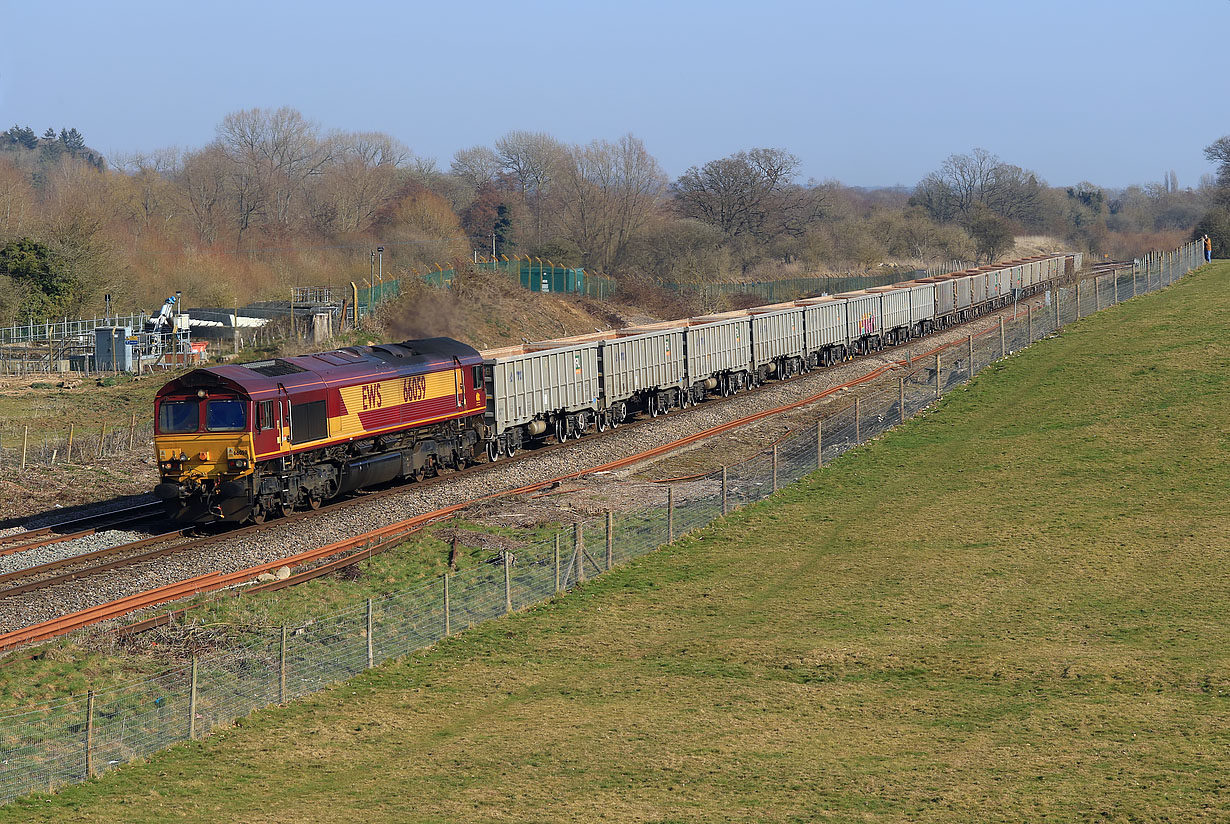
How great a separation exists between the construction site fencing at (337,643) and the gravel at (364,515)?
4001mm

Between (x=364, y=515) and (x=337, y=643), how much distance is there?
10751 mm

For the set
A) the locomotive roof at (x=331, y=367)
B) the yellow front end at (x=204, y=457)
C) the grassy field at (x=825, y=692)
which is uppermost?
the locomotive roof at (x=331, y=367)

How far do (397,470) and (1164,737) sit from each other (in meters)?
23.2

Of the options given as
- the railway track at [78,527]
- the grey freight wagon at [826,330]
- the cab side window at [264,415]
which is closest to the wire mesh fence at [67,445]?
the railway track at [78,527]

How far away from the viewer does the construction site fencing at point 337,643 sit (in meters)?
14.8

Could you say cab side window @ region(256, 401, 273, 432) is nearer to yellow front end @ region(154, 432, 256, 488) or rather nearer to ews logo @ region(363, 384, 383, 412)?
yellow front end @ region(154, 432, 256, 488)

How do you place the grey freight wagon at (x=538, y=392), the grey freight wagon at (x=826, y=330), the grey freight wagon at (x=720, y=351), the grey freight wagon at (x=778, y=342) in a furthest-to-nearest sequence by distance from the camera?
1. the grey freight wagon at (x=826, y=330)
2. the grey freight wagon at (x=778, y=342)
3. the grey freight wagon at (x=720, y=351)
4. the grey freight wagon at (x=538, y=392)

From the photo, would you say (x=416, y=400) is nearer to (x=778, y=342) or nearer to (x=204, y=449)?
(x=204, y=449)

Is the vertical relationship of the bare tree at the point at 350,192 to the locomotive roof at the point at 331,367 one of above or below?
above

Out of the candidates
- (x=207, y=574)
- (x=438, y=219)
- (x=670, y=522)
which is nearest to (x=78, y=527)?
(x=207, y=574)

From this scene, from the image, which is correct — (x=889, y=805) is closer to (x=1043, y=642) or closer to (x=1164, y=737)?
(x=1164, y=737)

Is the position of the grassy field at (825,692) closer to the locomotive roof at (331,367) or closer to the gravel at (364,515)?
the gravel at (364,515)

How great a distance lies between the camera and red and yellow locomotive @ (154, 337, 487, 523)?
2781 cm

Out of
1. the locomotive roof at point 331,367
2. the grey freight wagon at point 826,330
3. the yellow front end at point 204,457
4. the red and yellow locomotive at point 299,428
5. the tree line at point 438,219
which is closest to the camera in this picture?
the yellow front end at point 204,457
